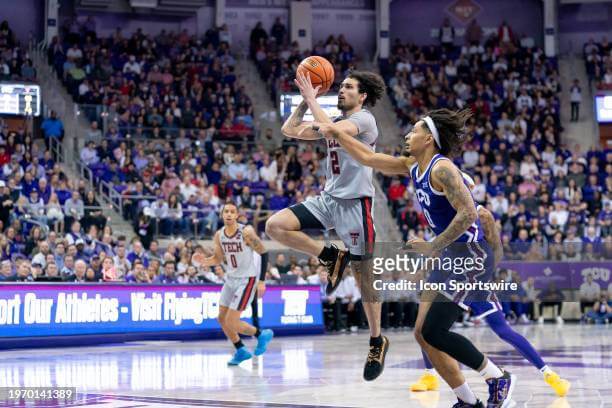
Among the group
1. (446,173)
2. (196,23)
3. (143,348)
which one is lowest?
(143,348)

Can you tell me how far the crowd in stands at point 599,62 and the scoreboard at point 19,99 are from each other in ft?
63.2

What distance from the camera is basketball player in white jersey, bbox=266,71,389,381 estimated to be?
8984 mm

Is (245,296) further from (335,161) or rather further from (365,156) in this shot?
(365,156)

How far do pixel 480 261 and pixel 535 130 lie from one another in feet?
82.4

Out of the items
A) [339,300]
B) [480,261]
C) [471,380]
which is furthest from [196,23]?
[480,261]

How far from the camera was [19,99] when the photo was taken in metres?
26.6

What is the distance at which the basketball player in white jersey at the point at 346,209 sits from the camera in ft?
29.5

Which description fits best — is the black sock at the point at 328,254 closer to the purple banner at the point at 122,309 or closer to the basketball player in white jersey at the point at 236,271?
the basketball player in white jersey at the point at 236,271

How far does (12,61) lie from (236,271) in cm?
1630

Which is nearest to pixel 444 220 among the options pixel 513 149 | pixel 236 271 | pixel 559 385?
pixel 559 385

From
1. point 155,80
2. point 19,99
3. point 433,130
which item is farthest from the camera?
point 155,80

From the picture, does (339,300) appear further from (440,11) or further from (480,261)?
(440,11)

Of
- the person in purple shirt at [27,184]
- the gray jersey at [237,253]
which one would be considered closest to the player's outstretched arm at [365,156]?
the gray jersey at [237,253]

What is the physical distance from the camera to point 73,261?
59.0ft
